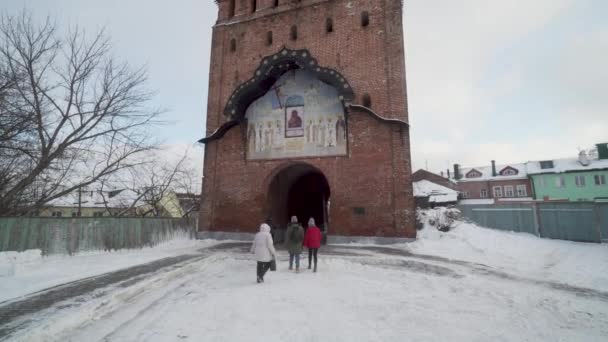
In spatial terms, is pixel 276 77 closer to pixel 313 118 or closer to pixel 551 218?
pixel 313 118

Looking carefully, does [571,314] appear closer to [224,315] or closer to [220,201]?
[224,315]

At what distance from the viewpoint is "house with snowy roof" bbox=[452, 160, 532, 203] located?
1590 inches

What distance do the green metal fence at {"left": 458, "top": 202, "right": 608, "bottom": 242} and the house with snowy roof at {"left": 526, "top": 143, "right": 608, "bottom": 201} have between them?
29703 mm

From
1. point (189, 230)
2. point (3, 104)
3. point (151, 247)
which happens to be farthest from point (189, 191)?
point (3, 104)

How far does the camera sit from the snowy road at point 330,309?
3.89 meters

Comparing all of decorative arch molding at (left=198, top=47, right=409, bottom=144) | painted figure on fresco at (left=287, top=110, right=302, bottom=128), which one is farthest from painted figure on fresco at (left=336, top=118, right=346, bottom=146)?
painted figure on fresco at (left=287, top=110, right=302, bottom=128)

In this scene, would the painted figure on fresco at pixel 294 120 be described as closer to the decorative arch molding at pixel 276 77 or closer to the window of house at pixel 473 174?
the decorative arch molding at pixel 276 77

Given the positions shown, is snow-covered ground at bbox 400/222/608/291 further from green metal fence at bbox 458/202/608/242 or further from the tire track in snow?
the tire track in snow

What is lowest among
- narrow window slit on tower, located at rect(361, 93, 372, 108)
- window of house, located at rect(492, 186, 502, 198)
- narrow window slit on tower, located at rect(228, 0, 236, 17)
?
window of house, located at rect(492, 186, 502, 198)

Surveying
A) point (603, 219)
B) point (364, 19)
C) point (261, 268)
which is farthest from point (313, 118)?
point (603, 219)

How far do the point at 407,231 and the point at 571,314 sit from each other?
25.2 feet

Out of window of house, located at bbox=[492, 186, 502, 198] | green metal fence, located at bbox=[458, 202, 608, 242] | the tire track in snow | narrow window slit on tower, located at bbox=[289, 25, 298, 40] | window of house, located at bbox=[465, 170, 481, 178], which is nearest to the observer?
the tire track in snow

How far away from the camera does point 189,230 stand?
16.0 m

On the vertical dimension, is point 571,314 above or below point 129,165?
below
